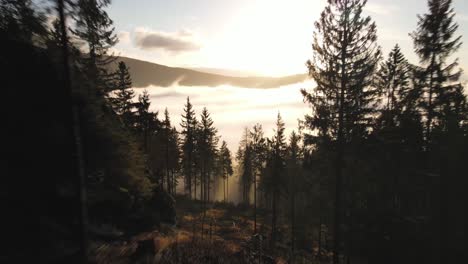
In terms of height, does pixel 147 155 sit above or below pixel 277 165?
above

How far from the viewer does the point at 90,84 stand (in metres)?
9.06

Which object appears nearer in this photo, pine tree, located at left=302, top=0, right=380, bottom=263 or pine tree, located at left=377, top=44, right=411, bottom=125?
pine tree, located at left=302, top=0, right=380, bottom=263

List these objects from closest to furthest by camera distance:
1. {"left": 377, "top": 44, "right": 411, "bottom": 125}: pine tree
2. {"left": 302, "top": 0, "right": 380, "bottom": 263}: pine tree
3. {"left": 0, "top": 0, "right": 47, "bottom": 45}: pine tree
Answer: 1. {"left": 0, "top": 0, "right": 47, "bottom": 45}: pine tree
2. {"left": 302, "top": 0, "right": 380, "bottom": 263}: pine tree
3. {"left": 377, "top": 44, "right": 411, "bottom": 125}: pine tree

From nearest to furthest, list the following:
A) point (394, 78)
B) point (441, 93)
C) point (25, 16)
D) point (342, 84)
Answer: point (25, 16) → point (342, 84) → point (441, 93) → point (394, 78)

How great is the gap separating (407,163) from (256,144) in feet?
73.9

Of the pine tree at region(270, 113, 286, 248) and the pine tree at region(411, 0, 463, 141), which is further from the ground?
the pine tree at region(411, 0, 463, 141)

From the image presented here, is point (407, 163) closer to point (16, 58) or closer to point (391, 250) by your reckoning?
point (391, 250)

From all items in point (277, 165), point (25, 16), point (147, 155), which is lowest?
point (277, 165)

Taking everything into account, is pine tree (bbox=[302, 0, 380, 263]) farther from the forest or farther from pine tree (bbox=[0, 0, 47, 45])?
pine tree (bbox=[0, 0, 47, 45])

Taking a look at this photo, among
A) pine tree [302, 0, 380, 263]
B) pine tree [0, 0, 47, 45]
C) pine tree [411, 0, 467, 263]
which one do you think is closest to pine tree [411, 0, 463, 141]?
pine tree [411, 0, 467, 263]

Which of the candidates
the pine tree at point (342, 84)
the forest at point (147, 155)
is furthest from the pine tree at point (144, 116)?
the pine tree at point (342, 84)

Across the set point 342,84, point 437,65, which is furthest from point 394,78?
point 342,84

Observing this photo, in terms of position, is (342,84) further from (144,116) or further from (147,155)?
(144,116)

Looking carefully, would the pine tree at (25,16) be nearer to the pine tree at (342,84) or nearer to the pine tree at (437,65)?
the pine tree at (342,84)
